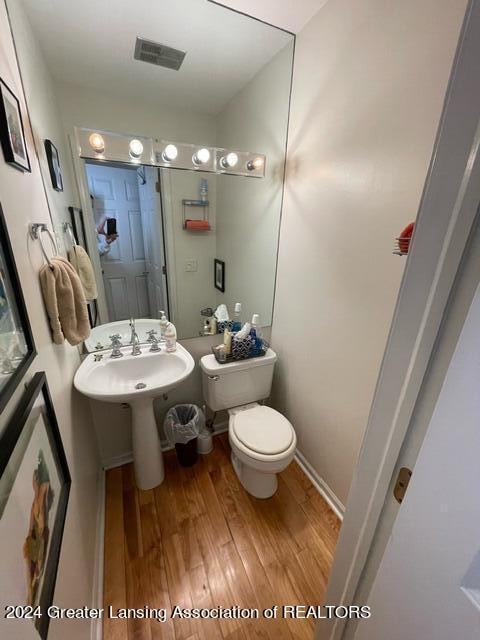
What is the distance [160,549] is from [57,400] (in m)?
1.00

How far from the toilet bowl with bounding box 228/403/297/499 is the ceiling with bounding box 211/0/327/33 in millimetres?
2100

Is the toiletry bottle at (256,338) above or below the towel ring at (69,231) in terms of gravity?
below

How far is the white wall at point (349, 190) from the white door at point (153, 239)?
0.77m

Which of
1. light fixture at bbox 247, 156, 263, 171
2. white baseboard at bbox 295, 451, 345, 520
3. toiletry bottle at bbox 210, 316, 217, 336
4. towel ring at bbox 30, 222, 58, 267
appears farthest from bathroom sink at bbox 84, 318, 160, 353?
white baseboard at bbox 295, 451, 345, 520

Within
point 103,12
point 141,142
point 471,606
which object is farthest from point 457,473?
point 103,12

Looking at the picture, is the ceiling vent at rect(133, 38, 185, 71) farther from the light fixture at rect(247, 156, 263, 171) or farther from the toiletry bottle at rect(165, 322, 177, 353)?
the toiletry bottle at rect(165, 322, 177, 353)

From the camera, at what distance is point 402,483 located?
561 millimetres

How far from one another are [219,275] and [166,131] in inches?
33.5

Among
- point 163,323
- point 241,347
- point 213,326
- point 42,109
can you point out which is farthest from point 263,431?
point 42,109

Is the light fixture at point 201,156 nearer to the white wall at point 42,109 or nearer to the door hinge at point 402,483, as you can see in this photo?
the white wall at point 42,109

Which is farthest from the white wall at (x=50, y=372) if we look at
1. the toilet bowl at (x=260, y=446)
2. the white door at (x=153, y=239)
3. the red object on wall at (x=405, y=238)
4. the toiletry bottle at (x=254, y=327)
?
the red object on wall at (x=405, y=238)

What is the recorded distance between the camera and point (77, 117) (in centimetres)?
124

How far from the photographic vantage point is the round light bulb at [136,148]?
128cm

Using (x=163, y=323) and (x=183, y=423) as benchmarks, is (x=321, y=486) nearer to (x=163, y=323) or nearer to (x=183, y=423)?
(x=183, y=423)
